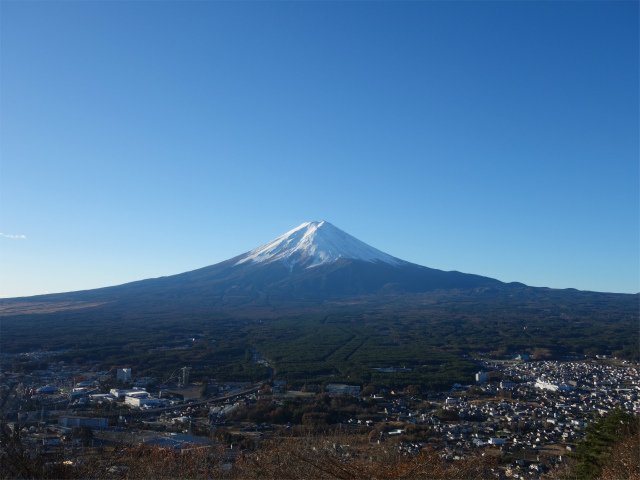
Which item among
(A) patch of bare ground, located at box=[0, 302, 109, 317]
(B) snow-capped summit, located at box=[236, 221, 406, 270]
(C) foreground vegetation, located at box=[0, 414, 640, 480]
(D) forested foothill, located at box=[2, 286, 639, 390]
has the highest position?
(B) snow-capped summit, located at box=[236, 221, 406, 270]

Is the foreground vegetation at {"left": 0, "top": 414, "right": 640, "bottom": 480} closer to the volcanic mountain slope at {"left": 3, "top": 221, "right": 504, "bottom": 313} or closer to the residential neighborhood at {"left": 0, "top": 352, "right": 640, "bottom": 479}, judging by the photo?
the residential neighborhood at {"left": 0, "top": 352, "right": 640, "bottom": 479}

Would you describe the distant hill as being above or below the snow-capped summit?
below

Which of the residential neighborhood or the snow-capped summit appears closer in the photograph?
the residential neighborhood

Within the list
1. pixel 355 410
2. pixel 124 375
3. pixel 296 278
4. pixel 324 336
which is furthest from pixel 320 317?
pixel 355 410

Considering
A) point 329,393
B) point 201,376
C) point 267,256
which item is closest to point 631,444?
point 329,393

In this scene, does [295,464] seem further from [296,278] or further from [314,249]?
[314,249]

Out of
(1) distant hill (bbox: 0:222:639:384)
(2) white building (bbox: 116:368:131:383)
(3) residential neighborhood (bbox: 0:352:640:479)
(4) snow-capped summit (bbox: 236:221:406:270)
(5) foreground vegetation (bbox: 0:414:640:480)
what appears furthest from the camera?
(4) snow-capped summit (bbox: 236:221:406:270)

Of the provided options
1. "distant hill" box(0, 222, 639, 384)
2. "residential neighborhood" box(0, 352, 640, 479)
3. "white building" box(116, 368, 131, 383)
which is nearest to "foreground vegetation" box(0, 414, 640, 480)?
"residential neighborhood" box(0, 352, 640, 479)

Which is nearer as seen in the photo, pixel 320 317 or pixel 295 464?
pixel 295 464

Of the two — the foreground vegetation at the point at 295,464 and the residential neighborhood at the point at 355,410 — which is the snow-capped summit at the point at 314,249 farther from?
the foreground vegetation at the point at 295,464

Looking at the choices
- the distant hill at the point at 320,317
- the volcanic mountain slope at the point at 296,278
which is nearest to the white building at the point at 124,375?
the distant hill at the point at 320,317
